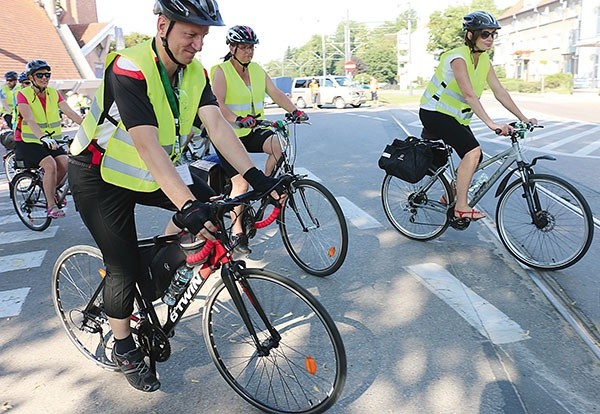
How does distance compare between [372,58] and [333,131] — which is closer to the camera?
[333,131]

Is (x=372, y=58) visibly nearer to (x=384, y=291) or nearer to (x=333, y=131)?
(x=333, y=131)

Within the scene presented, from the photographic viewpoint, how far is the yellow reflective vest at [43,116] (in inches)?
270

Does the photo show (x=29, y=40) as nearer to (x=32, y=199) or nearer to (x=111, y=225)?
(x=32, y=199)

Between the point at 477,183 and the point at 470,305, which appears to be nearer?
the point at 470,305

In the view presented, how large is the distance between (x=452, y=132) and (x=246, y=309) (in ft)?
10.6

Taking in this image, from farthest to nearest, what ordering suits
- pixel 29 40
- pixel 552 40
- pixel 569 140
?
pixel 552 40 < pixel 29 40 < pixel 569 140

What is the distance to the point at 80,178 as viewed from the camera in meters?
2.94

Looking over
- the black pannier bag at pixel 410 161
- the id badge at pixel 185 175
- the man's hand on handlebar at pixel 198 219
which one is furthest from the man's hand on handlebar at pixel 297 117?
the man's hand on handlebar at pixel 198 219

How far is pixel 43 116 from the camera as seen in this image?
273 inches

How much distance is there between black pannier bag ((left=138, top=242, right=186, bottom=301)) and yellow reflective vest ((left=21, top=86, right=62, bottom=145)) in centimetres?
464

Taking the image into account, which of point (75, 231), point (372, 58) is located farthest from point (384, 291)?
point (372, 58)

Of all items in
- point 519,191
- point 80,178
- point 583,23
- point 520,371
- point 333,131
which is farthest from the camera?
point 583,23

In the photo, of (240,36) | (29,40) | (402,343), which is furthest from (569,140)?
(29,40)

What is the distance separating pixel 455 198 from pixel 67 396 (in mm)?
3723
